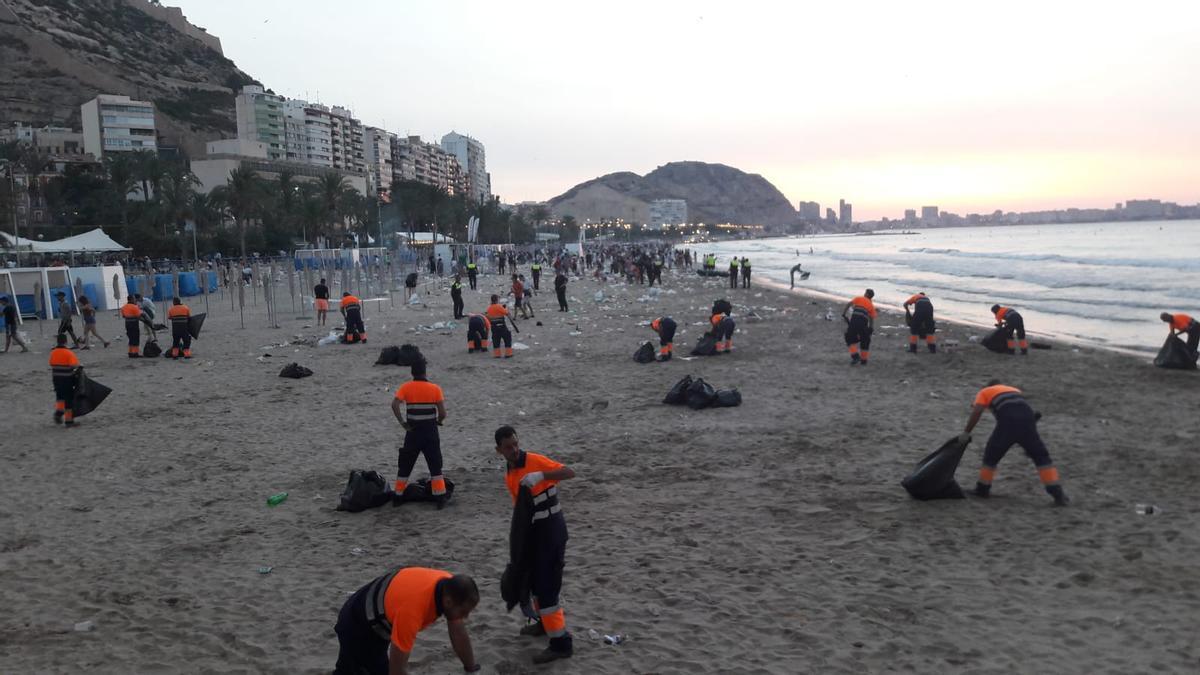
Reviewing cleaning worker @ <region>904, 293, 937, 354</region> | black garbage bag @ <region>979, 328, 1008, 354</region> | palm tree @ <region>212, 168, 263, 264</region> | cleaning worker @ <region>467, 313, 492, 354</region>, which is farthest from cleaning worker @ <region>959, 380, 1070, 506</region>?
palm tree @ <region>212, 168, 263, 264</region>

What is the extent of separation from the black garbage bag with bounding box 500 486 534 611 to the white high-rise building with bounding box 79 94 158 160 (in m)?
105

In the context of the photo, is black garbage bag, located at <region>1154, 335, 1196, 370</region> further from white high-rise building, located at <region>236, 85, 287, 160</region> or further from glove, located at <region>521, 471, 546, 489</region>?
white high-rise building, located at <region>236, 85, 287, 160</region>

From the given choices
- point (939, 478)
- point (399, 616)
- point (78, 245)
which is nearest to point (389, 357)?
point (939, 478)

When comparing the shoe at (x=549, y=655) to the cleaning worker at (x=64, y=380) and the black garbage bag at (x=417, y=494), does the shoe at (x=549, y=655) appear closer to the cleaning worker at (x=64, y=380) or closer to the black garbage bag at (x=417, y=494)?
the black garbage bag at (x=417, y=494)

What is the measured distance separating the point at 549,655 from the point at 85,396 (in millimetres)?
8745

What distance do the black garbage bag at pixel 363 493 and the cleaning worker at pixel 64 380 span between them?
17.9ft

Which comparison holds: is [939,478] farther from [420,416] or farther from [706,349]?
[706,349]

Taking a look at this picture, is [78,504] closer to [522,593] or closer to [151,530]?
[151,530]

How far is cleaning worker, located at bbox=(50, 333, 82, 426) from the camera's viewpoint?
33.8 feet

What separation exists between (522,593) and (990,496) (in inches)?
182

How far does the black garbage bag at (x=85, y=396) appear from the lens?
413 inches

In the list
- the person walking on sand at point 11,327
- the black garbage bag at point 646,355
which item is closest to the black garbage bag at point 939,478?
the black garbage bag at point 646,355

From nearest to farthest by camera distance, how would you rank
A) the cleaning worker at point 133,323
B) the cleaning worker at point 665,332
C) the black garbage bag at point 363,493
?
1. the black garbage bag at point 363,493
2. the cleaning worker at point 665,332
3. the cleaning worker at point 133,323

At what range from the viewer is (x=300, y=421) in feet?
35.4
